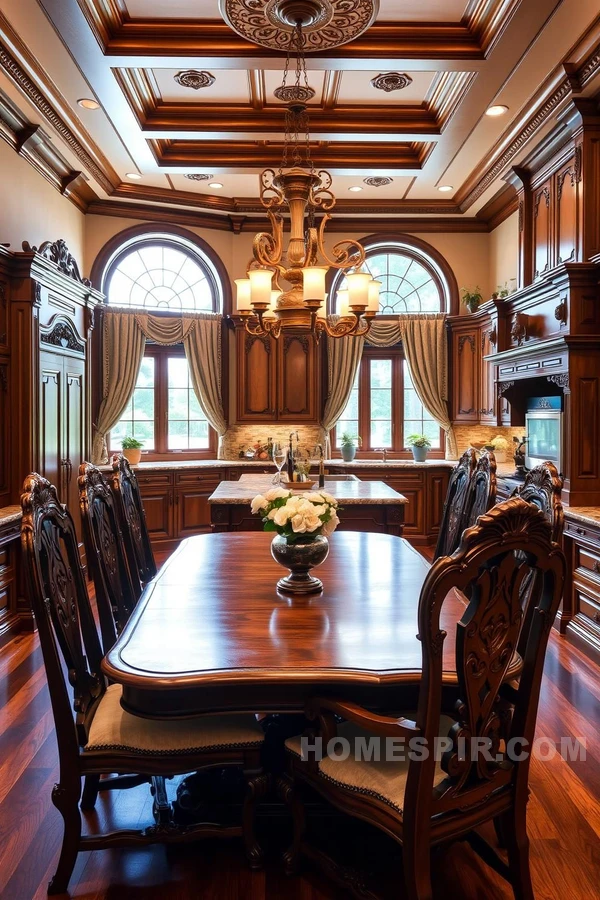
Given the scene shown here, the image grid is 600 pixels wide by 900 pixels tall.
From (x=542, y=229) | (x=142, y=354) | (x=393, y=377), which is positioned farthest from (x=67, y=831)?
(x=393, y=377)

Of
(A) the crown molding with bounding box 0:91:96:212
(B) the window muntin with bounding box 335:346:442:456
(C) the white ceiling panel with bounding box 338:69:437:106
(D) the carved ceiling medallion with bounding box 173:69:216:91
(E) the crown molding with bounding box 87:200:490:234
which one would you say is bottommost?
(B) the window muntin with bounding box 335:346:442:456

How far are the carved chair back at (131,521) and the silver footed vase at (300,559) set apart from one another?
31.8 inches

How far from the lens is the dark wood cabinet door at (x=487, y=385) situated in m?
6.67

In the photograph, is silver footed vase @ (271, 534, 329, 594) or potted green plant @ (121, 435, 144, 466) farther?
potted green plant @ (121, 435, 144, 466)

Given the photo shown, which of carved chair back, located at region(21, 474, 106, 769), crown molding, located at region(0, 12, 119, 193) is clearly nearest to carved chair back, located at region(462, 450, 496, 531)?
carved chair back, located at region(21, 474, 106, 769)

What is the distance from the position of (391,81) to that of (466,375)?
3395 millimetres

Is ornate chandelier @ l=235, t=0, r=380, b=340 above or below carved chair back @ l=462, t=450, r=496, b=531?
above

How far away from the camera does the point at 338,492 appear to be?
15.6 feet

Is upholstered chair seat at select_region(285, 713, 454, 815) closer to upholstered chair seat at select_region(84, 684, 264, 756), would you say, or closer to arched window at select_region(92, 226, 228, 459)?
upholstered chair seat at select_region(84, 684, 264, 756)

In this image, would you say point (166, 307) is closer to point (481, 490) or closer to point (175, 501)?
point (175, 501)

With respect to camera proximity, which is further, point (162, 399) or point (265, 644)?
point (162, 399)

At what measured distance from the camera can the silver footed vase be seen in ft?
7.91

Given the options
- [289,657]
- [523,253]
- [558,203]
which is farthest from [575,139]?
[289,657]

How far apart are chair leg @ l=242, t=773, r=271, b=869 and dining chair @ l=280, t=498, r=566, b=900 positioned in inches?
7.7
